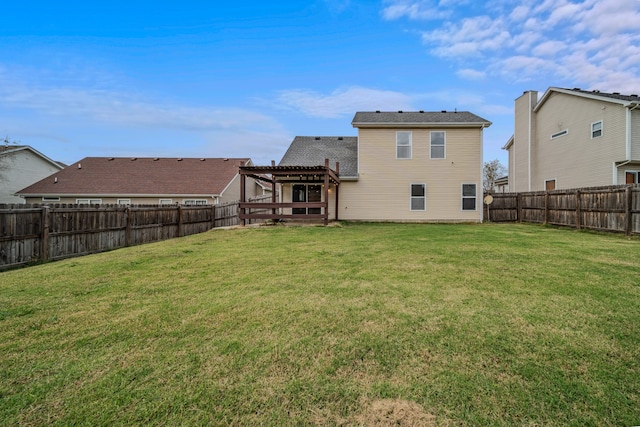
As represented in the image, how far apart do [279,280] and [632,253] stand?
7446 mm

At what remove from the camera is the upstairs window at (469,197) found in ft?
49.7

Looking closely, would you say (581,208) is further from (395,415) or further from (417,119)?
(395,415)

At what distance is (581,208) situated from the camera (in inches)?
424

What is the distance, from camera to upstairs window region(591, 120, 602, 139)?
14.0 metres

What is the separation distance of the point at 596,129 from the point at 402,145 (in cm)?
951

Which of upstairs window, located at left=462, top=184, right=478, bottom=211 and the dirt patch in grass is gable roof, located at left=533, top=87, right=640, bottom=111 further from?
the dirt patch in grass

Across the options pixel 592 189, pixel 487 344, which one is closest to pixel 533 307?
pixel 487 344

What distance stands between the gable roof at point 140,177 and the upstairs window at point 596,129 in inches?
853

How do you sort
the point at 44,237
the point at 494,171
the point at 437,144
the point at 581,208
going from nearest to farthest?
the point at 44,237 < the point at 581,208 < the point at 437,144 < the point at 494,171

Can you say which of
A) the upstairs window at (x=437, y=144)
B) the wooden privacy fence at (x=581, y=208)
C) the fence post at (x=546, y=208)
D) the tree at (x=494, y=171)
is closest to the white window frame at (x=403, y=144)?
the upstairs window at (x=437, y=144)

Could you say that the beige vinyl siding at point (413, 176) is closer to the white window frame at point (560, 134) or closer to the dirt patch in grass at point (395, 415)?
the white window frame at point (560, 134)

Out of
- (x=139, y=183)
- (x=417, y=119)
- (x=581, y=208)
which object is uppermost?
(x=417, y=119)

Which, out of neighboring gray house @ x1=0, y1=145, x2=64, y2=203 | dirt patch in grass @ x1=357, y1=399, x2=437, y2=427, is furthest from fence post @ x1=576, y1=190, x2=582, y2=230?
neighboring gray house @ x1=0, y1=145, x2=64, y2=203

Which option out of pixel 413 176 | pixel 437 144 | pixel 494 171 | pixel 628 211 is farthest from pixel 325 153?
pixel 494 171
